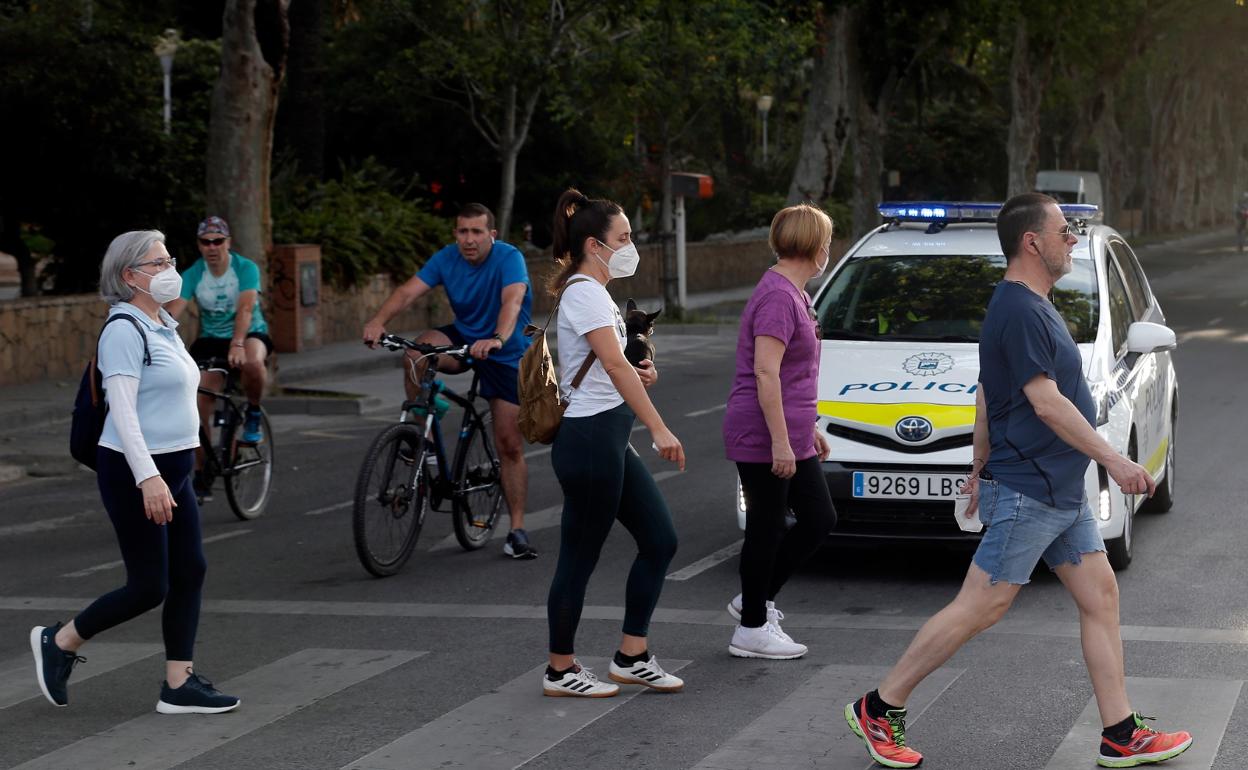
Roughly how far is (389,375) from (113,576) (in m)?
11.9

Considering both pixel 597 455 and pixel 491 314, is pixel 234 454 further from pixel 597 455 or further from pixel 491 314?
pixel 597 455

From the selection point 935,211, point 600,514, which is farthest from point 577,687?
point 935,211

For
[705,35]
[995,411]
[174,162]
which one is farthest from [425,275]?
[705,35]

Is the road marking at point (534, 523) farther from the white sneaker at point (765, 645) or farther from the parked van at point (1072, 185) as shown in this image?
the parked van at point (1072, 185)

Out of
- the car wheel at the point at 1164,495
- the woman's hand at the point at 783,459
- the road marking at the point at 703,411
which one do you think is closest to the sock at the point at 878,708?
the woman's hand at the point at 783,459

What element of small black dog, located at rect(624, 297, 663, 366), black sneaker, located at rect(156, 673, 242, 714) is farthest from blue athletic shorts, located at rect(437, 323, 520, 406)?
black sneaker, located at rect(156, 673, 242, 714)

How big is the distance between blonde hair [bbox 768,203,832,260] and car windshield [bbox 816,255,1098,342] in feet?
8.16

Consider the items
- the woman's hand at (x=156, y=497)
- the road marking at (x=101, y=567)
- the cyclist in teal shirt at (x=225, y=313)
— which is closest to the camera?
the woman's hand at (x=156, y=497)

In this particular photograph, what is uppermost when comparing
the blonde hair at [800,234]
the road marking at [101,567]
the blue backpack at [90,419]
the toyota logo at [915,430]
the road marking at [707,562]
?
the blonde hair at [800,234]

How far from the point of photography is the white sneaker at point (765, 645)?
22.4 ft

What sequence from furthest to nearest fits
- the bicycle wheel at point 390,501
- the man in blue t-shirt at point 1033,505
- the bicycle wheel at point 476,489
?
1. the bicycle wheel at point 476,489
2. the bicycle wheel at point 390,501
3. the man in blue t-shirt at point 1033,505

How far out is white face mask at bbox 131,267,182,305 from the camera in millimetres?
5977

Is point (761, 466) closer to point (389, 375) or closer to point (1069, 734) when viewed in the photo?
point (1069, 734)

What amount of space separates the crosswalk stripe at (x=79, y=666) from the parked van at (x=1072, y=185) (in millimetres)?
47813
